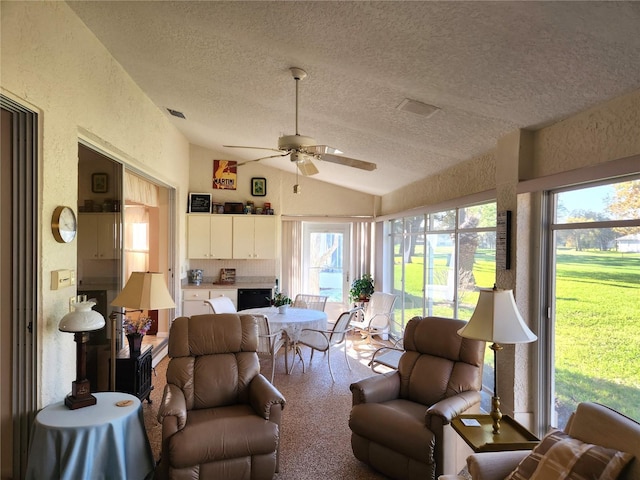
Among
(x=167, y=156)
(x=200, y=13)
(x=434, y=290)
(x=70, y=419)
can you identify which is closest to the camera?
(x=70, y=419)

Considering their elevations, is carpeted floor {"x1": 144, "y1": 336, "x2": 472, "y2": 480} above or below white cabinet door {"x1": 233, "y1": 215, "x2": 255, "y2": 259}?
below

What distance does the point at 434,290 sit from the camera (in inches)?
208

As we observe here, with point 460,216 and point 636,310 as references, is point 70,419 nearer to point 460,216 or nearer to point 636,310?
point 636,310

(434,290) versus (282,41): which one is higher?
(282,41)

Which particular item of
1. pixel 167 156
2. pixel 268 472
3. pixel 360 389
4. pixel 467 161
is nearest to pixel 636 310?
pixel 360 389

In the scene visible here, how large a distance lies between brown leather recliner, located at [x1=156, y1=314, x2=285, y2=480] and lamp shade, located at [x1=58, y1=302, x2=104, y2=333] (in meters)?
0.64

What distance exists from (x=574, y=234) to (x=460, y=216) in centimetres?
172

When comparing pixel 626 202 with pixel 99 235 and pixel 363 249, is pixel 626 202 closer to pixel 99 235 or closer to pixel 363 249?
pixel 99 235

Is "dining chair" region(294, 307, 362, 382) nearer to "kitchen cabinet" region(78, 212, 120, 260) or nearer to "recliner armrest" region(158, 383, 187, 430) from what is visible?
"recliner armrest" region(158, 383, 187, 430)

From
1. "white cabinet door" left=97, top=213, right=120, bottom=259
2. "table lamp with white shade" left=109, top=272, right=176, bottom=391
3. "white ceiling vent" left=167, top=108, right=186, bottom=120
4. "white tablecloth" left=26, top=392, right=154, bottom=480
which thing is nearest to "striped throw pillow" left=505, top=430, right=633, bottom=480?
"white tablecloth" left=26, top=392, right=154, bottom=480

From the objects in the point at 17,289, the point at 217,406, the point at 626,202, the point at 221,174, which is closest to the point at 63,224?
the point at 17,289

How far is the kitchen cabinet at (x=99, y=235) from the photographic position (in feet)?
11.2

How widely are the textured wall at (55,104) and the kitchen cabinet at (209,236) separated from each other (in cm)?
326

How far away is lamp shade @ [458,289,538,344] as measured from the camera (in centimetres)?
221
